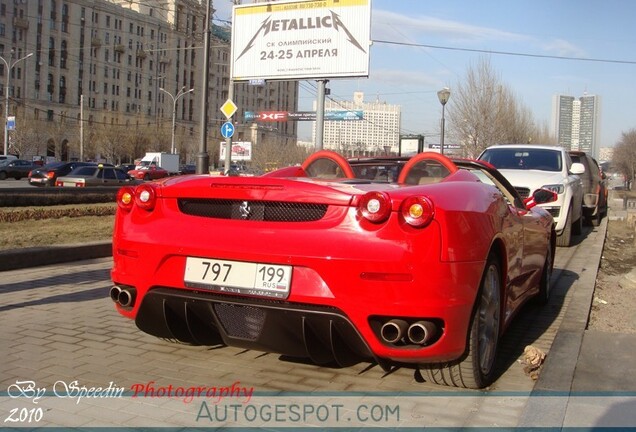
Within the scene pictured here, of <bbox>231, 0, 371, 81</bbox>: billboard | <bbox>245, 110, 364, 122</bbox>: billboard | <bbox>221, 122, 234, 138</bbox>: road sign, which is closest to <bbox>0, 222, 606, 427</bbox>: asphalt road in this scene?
<bbox>231, 0, 371, 81</bbox>: billboard

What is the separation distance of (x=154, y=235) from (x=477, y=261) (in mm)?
1837

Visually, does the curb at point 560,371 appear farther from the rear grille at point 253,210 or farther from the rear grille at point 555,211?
the rear grille at point 555,211

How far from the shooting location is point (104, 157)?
91.3 m

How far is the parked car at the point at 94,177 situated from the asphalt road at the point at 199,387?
23.3 meters

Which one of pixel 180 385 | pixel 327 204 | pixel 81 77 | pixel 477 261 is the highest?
pixel 81 77

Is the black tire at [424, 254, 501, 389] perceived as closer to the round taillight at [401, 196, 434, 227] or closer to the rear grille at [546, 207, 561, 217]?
the round taillight at [401, 196, 434, 227]

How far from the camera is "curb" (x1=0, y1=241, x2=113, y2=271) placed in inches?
283

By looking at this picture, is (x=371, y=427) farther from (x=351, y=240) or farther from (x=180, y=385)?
(x=180, y=385)

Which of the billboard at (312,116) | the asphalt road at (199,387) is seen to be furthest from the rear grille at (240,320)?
the billboard at (312,116)

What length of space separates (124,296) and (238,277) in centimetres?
85

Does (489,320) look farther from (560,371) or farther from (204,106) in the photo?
(204,106)

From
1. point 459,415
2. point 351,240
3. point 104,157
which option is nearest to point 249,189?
point 351,240

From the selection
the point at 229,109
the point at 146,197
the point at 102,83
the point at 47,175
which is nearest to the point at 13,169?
the point at 47,175

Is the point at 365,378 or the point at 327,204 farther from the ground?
the point at 327,204
